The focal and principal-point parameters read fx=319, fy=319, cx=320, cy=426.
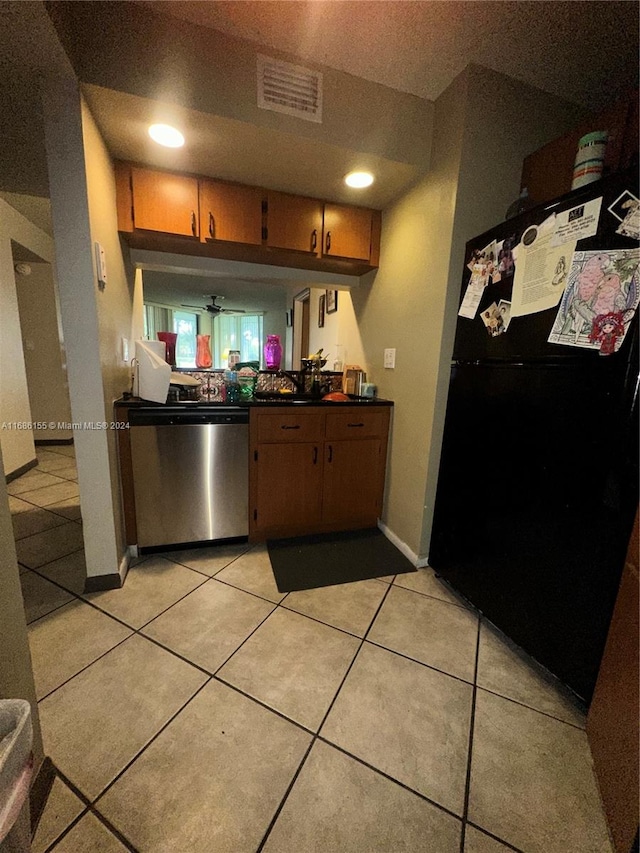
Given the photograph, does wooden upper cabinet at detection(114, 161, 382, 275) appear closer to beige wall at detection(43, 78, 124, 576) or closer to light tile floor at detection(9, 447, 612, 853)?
beige wall at detection(43, 78, 124, 576)

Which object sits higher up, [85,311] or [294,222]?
[294,222]

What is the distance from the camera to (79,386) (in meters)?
1.39

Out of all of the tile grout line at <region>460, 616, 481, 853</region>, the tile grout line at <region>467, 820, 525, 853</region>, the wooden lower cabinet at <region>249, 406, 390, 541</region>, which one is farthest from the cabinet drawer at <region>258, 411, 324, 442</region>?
the tile grout line at <region>467, 820, 525, 853</region>

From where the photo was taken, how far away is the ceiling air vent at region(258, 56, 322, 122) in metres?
1.40

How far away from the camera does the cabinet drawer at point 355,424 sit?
2.02 meters

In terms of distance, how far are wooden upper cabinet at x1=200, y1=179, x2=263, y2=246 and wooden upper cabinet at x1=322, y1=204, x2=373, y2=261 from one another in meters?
0.44

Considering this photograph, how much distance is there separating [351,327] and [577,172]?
162 centimetres

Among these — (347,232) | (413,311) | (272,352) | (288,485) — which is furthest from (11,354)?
(413,311)

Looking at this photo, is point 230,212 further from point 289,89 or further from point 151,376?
point 151,376

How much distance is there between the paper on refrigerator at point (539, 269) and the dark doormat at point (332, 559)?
145 cm

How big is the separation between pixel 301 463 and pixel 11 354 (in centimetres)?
292

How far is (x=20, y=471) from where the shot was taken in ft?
9.84

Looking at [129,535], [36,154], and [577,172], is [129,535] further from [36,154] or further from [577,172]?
[577,172]

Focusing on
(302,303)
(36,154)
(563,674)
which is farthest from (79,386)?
(302,303)
